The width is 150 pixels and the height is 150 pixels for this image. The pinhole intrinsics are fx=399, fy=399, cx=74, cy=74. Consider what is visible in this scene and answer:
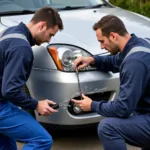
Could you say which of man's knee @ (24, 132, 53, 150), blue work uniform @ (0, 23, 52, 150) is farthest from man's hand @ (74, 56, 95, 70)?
man's knee @ (24, 132, 53, 150)

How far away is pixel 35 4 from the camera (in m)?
4.98

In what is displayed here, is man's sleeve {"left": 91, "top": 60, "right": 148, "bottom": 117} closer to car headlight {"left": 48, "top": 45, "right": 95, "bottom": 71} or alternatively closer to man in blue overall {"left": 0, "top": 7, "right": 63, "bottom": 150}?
man in blue overall {"left": 0, "top": 7, "right": 63, "bottom": 150}

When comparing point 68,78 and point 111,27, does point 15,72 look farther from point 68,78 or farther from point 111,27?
point 68,78

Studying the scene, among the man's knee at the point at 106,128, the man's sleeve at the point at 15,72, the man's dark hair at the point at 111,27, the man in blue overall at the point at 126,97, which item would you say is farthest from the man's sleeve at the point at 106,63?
the man's sleeve at the point at 15,72

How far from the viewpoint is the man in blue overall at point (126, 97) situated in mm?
2873

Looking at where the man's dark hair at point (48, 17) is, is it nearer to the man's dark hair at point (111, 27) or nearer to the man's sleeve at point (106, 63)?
the man's dark hair at point (111, 27)

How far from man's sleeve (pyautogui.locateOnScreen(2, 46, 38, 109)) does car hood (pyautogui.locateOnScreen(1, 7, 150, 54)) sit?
0.97 metres

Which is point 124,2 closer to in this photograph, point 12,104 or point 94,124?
point 94,124

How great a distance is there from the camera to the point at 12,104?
3.10 m

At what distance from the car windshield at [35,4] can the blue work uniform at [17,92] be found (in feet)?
5.60

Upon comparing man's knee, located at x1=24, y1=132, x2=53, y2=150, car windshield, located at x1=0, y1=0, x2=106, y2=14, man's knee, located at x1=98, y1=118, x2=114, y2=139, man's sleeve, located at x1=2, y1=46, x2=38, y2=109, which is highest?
man's sleeve, located at x1=2, y1=46, x2=38, y2=109

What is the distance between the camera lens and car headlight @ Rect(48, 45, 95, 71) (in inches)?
147

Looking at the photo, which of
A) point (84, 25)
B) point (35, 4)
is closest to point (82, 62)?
point (84, 25)

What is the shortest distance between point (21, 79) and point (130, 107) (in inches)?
32.4
